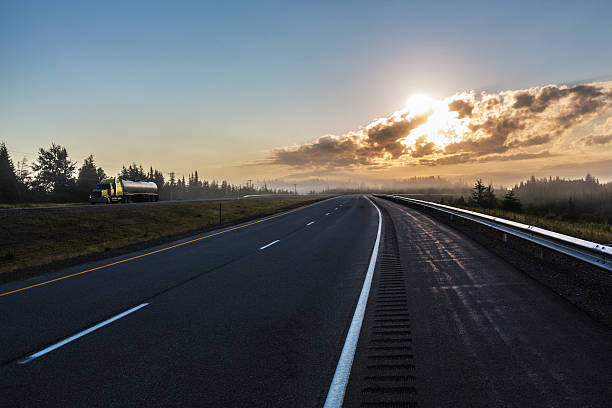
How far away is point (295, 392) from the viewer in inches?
118

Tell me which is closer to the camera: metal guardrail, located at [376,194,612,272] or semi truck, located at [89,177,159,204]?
metal guardrail, located at [376,194,612,272]

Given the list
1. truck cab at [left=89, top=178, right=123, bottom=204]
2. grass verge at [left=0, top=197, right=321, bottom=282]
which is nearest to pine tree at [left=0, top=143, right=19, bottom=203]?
truck cab at [left=89, top=178, right=123, bottom=204]

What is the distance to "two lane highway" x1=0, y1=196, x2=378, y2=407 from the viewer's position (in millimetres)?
3109

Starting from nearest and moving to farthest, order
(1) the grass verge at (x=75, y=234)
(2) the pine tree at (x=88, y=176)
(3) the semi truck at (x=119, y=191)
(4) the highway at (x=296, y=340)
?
(4) the highway at (x=296, y=340) < (1) the grass verge at (x=75, y=234) < (3) the semi truck at (x=119, y=191) < (2) the pine tree at (x=88, y=176)

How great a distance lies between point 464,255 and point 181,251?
348 inches

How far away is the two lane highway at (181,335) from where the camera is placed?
3109 millimetres

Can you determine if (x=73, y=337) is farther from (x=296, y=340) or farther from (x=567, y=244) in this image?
(x=567, y=244)

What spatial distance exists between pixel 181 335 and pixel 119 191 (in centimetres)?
4141

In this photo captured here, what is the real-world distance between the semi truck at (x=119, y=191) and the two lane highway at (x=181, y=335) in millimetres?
34505

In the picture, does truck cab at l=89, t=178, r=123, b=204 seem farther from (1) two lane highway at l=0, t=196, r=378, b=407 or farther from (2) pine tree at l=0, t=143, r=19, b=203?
(2) pine tree at l=0, t=143, r=19, b=203

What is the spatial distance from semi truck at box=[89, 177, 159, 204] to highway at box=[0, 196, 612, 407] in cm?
3494

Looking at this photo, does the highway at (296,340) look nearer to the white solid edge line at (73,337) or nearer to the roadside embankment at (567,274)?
the white solid edge line at (73,337)

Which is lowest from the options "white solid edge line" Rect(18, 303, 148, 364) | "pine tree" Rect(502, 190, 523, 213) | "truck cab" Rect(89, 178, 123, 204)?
"pine tree" Rect(502, 190, 523, 213)

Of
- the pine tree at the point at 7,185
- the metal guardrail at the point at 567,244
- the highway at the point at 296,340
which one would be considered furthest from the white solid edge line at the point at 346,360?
the pine tree at the point at 7,185
